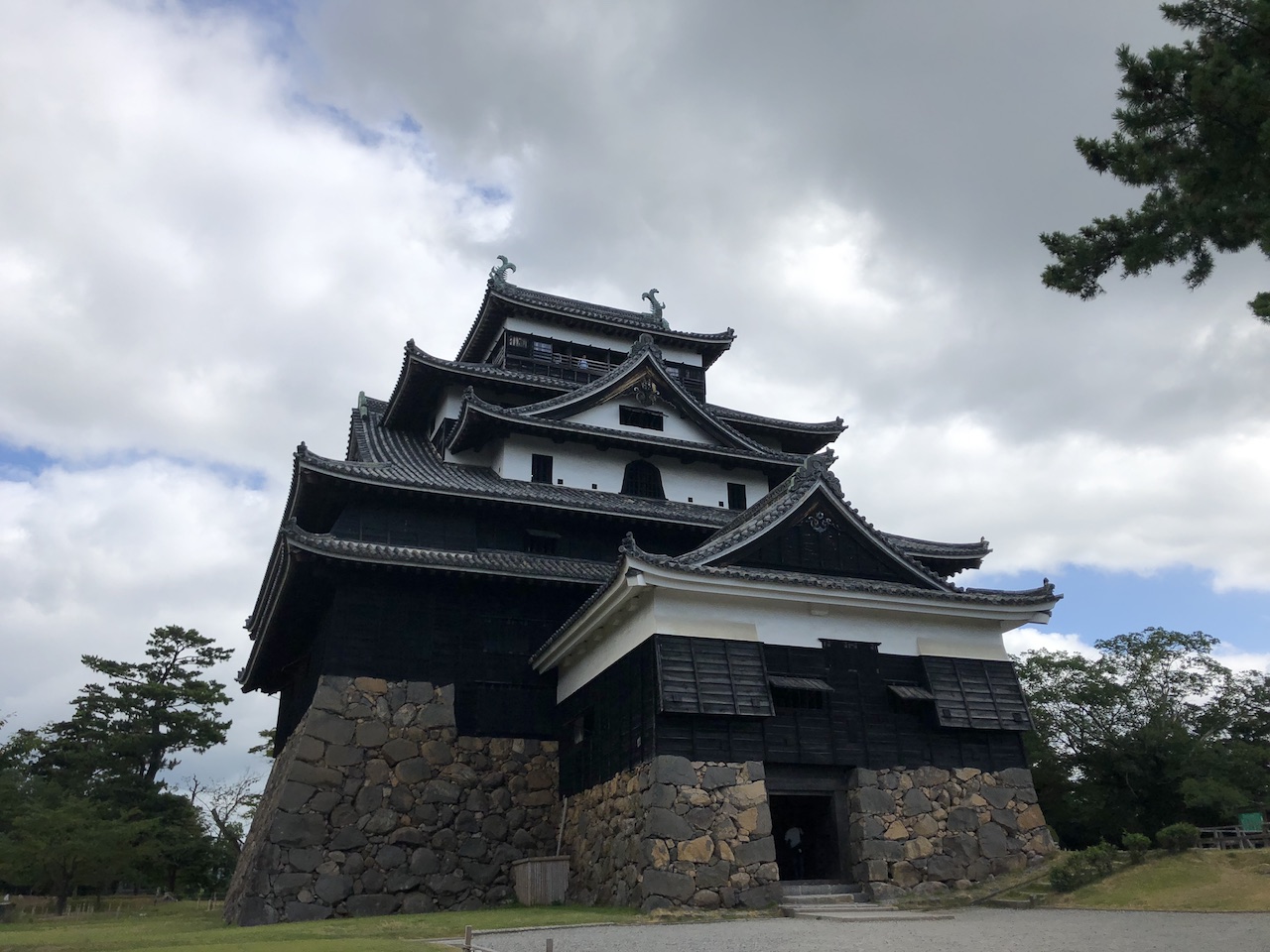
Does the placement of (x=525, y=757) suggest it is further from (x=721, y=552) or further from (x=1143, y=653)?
(x=1143, y=653)

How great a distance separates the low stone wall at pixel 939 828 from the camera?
1527 centimetres

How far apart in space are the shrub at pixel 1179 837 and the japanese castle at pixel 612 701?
2.74 metres

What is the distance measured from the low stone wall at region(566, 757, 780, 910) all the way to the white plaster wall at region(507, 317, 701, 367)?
1756cm

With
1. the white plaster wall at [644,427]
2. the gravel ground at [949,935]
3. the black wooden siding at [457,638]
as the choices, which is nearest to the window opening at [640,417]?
the white plaster wall at [644,427]

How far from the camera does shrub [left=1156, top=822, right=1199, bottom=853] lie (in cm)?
1384

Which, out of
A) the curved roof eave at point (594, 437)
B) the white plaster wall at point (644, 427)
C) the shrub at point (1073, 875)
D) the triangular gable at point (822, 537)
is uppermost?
the white plaster wall at point (644, 427)

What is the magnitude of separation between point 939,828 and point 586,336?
19.4m

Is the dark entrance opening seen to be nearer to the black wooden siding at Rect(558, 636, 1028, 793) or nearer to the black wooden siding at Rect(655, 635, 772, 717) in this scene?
the black wooden siding at Rect(558, 636, 1028, 793)

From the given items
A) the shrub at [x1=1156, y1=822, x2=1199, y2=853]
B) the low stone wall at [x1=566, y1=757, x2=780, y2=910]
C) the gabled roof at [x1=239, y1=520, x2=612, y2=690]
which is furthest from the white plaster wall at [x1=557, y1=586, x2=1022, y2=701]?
the shrub at [x1=1156, y1=822, x2=1199, y2=853]

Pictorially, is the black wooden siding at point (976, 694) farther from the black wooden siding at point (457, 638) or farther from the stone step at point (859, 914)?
the black wooden siding at point (457, 638)

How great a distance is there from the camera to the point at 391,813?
1769cm

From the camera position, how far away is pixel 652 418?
1014 inches

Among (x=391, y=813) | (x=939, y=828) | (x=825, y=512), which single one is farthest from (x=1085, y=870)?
(x=391, y=813)

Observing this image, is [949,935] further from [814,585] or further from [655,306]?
[655,306]
